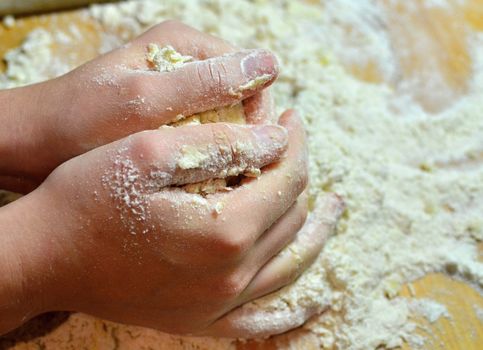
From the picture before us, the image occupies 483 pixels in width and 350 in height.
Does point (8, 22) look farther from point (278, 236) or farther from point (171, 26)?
point (278, 236)

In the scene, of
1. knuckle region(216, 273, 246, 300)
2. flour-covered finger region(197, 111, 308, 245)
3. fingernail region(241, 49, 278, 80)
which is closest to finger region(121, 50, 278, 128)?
fingernail region(241, 49, 278, 80)

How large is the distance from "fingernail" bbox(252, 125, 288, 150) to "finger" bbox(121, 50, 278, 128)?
0.06 m

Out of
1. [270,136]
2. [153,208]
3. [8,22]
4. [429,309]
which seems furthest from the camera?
[8,22]

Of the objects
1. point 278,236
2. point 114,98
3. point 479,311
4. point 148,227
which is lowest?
point 479,311

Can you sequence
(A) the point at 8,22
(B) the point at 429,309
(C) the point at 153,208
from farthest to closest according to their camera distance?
(A) the point at 8,22 < (B) the point at 429,309 < (C) the point at 153,208

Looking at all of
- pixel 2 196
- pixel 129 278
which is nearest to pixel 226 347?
pixel 129 278

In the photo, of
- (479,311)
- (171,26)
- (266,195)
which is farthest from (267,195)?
(479,311)

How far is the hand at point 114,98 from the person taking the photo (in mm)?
741

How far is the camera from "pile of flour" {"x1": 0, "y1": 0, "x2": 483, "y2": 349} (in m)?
0.90

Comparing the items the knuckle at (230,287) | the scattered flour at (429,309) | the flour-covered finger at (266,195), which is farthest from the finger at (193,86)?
the scattered flour at (429,309)

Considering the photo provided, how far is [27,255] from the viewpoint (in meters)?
0.70

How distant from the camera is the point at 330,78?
3.77ft

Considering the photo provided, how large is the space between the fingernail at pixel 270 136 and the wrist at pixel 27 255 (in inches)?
12.6

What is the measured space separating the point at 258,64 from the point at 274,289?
0.37m
